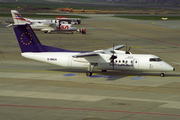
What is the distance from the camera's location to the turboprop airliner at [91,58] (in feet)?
Result: 97.6

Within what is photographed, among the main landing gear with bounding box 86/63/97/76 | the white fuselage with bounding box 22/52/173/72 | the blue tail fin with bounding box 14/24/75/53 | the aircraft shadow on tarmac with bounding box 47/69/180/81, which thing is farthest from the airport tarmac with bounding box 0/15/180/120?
the blue tail fin with bounding box 14/24/75/53

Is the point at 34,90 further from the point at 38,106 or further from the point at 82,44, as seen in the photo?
the point at 82,44

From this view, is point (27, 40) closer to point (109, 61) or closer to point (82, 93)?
point (109, 61)

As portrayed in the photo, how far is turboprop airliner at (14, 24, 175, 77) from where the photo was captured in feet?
97.6

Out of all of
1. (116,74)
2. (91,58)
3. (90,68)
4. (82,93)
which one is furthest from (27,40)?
(82,93)

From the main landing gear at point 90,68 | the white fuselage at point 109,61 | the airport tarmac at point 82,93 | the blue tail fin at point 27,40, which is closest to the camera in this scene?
the airport tarmac at point 82,93

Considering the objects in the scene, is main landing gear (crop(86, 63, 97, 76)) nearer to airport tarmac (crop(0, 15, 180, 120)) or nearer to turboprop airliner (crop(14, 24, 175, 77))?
turboprop airliner (crop(14, 24, 175, 77))

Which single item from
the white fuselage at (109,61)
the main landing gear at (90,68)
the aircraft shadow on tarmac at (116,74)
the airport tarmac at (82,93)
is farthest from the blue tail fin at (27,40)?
the main landing gear at (90,68)

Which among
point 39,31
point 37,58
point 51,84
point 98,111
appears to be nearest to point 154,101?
point 98,111

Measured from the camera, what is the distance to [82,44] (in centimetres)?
5400

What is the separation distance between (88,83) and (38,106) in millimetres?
8298

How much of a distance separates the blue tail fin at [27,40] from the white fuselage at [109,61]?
0.74 m

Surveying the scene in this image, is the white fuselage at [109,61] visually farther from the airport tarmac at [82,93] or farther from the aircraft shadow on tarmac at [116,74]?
the airport tarmac at [82,93]

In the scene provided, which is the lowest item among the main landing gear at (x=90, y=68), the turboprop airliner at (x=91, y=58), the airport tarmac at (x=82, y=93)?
the airport tarmac at (x=82, y=93)
